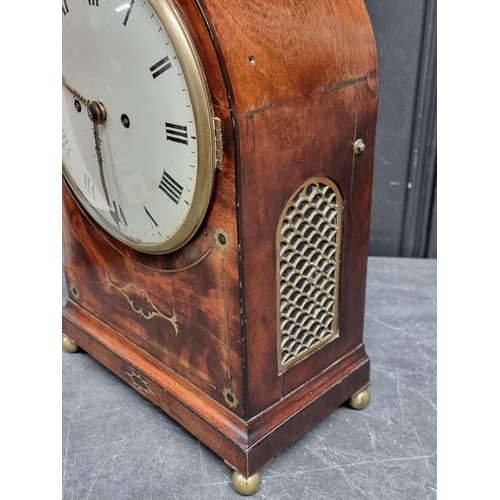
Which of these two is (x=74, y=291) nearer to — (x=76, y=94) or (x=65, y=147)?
(x=65, y=147)

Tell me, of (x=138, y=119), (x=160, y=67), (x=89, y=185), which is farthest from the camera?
(x=89, y=185)

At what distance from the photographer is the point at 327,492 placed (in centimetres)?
132

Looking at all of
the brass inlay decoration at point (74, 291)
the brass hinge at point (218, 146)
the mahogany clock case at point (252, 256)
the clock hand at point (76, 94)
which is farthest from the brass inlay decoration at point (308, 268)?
the brass inlay decoration at point (74, 291)

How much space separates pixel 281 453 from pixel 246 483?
A: 14 centimetres

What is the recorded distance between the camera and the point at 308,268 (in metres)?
1.30

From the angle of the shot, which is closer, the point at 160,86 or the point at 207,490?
the point at 160,86

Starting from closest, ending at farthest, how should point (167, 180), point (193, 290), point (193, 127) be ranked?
point (193, 127)
point (167, 180)
point (193, 290)

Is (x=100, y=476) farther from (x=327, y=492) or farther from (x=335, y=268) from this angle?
(x=335, y=268)

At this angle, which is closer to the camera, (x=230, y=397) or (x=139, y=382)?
(x=230, y=397)

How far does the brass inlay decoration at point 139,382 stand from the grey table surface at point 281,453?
55mm

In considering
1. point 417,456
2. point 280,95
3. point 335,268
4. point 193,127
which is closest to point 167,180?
point 193,127

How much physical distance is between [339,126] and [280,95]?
175 millimetres

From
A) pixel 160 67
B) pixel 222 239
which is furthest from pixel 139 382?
pixel 160 67

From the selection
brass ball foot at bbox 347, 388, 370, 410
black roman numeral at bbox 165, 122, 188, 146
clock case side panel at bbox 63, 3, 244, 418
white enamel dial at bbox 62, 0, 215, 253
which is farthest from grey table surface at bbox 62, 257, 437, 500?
black roman numeral at bbox 165, 122, 188, 146
